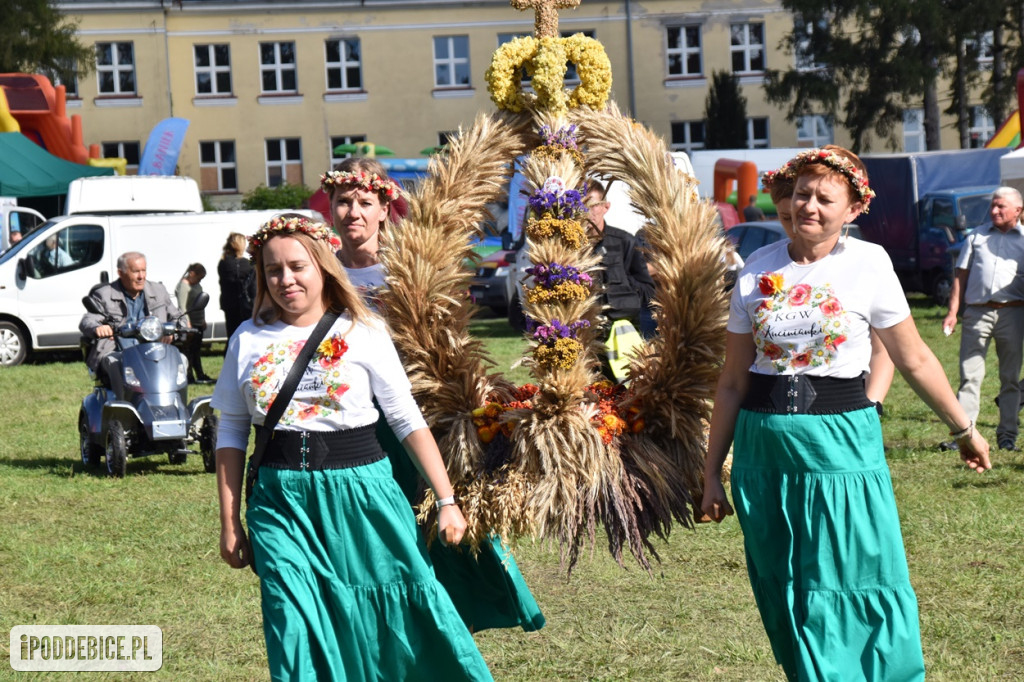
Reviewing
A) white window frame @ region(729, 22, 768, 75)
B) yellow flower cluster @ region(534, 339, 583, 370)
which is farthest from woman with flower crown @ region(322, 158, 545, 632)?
white window frame @ region(729, 22, 768, 75)

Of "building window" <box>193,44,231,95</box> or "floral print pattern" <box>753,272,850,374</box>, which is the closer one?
"floral print pattern" <box>753,272,850,374</box>

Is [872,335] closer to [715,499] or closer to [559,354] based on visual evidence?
[715,499]

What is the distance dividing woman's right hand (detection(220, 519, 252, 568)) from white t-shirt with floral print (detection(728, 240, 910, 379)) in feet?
5.58

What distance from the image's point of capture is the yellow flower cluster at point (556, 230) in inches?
186

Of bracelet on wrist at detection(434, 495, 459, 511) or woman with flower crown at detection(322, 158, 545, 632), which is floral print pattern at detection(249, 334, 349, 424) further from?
woman with flower crown at detection(322, 158, 545, 632)

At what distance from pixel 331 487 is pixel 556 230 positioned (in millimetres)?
1323

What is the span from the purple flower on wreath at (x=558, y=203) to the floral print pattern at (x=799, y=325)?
884 mm

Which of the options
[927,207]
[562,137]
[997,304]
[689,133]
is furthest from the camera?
[689,133]

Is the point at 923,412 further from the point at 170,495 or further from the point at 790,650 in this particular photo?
the point at 790,650

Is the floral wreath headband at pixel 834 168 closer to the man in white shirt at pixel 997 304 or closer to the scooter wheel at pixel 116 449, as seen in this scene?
the man in white shirt at pixel 997 304

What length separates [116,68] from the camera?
44938mm

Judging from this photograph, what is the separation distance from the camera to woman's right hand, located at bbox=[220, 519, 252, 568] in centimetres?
404

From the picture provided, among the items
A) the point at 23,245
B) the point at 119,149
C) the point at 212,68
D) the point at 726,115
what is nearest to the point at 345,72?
the point at 212,68

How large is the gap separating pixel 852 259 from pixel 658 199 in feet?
2.92
